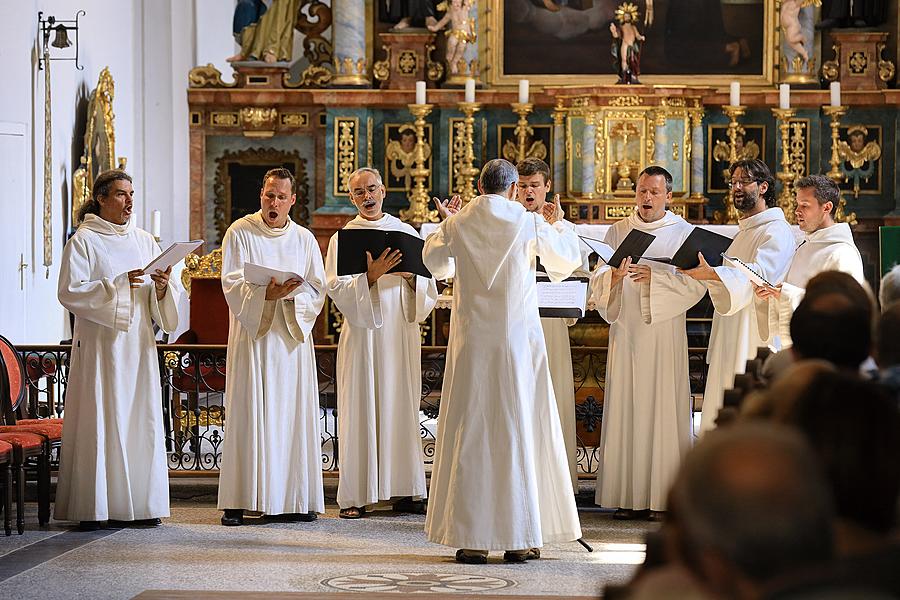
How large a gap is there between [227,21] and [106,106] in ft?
14.3

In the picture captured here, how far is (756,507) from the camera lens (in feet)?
5.05

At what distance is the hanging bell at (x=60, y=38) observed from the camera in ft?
39.3

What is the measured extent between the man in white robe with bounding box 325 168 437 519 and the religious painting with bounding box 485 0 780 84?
798 centimetres

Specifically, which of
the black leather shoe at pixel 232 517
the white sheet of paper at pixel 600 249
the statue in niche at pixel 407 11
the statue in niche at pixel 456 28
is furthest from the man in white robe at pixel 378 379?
the statue in niche at pixel 407 11

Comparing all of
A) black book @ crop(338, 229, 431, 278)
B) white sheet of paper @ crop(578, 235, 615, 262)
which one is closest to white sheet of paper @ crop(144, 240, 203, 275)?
black book @ crop(338, 229, 431, 278)

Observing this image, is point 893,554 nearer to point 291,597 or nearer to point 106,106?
point 291,597

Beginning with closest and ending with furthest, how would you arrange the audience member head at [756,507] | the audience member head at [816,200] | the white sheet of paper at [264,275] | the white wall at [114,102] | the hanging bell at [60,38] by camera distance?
the audience member head at [756,507]
the white sheet of paper at [264,275]
the audience member head at [816,200]
the white wall at [114,102]
the hanging bell at [60,38]

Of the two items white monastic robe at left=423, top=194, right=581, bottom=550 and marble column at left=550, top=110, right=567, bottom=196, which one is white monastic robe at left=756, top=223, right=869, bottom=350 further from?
marble column at left=550, top=110, right=567, bottom=196

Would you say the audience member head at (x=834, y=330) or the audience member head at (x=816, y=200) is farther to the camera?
the audience member head at (x=816, y=200)

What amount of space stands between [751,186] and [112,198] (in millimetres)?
3713

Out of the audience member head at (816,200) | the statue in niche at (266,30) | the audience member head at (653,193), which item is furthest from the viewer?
the statue in niche at (266,30)

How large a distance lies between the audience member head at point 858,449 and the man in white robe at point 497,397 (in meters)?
4.53

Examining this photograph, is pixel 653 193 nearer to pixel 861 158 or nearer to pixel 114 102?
pixel 861 158

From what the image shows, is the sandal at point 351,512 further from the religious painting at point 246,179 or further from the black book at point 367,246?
the religious painting at point 246,179
